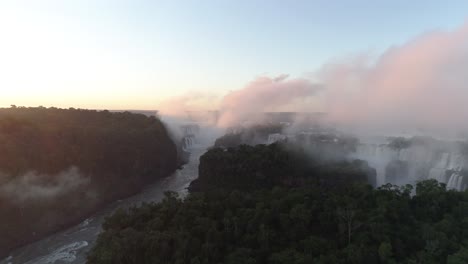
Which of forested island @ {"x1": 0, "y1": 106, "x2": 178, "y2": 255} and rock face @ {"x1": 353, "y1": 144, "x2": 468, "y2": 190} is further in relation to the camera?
rock face @ {"x1": 353, "y1": 144, "x2": 468, "y2": 190}

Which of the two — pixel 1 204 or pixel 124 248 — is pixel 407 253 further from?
pixel 1 204

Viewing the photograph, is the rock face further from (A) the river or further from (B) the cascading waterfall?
(A) the river

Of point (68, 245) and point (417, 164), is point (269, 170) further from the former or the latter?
point (68, 245)

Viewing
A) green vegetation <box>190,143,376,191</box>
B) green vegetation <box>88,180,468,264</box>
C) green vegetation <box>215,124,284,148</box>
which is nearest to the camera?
green vegetation <box>88,180,468,264</box>

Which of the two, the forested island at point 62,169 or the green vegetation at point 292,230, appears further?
the forested island at point 62,169

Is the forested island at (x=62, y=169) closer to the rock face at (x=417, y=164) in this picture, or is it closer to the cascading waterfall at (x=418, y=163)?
the cascading waterfall at (x=418, y=163)

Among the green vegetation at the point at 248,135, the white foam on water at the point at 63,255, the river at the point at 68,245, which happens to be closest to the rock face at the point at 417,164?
the green vegetation at the point at 248,135

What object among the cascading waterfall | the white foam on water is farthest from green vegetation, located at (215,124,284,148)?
the white foam on water

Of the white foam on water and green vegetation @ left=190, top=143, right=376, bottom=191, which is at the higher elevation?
green vegetation @ left=190, top=143, right=376, bottom=191

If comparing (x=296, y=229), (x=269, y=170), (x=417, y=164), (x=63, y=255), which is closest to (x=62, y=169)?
(x=63, y=255)
